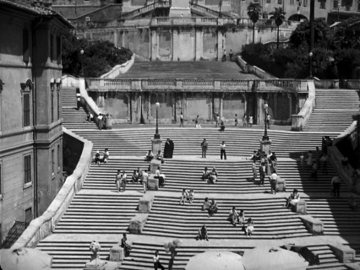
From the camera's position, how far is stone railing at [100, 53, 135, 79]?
232 feet

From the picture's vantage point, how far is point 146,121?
6262 cm

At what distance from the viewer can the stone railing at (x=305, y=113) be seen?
53.6m

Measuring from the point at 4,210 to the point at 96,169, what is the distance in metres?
9.90

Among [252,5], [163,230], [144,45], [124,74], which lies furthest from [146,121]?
[252,5]

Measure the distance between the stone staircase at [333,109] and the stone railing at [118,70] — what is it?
19.3 metres

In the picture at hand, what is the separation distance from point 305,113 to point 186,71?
26772 mm

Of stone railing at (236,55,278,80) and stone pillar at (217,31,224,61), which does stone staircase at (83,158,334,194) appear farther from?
stone pillar at (217,31,224,61)

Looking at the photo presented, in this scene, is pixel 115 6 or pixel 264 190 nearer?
pixel 264 190

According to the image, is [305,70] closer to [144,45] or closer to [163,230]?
[144,45]

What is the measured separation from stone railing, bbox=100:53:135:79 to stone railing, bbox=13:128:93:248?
82.1ft

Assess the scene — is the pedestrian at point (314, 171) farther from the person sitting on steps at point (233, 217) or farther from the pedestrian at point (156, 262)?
the pedestrian at point (156, 262)

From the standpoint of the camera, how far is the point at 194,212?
39.8m

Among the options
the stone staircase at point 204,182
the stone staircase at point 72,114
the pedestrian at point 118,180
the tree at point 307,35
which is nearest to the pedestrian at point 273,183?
the stone staircase at point 204,182

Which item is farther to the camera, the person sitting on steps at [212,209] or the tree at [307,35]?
the tree at [307,35]
